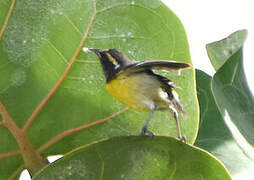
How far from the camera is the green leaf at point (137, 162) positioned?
1699 millimetres

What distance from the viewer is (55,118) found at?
1999 mm

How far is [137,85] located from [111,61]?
0.13 metres

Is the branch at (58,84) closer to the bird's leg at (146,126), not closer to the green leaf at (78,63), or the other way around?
the green leaf at (78,63)

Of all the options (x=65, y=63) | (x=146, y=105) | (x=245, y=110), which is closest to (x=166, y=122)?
(x=146, y=105)

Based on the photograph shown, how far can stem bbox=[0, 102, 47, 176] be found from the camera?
1913 mm

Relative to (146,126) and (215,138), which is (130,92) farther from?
(215,138)

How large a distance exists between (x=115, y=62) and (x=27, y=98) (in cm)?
32

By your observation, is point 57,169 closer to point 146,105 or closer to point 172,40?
point 146,105

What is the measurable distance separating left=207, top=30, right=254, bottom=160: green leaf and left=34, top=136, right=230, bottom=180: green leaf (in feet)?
0.47

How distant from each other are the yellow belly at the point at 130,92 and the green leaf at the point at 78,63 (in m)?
0.07

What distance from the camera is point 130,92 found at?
1.96 metres

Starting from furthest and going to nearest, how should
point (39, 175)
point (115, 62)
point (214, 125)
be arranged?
point (214, 125)
point (115, 62)
point (39, 175)

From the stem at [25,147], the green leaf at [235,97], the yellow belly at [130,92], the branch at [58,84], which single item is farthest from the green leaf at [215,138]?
the stem at [25,147]

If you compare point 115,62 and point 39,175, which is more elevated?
point 115,62
